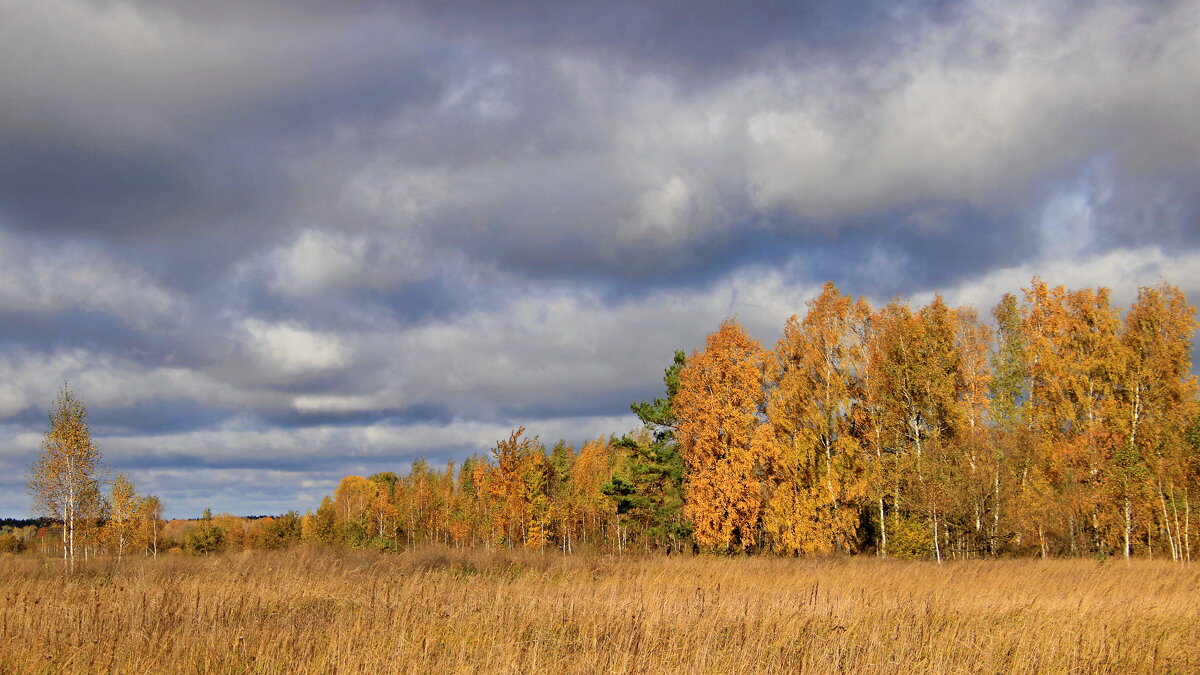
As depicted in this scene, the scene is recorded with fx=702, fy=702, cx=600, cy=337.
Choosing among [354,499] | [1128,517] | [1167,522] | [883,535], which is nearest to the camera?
[1167,522]

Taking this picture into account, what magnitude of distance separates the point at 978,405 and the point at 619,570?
2381 cm

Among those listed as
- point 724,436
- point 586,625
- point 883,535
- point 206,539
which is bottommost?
point 206,539

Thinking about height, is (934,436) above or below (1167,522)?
above

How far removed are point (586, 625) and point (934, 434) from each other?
2497 centimetres

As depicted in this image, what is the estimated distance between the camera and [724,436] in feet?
110

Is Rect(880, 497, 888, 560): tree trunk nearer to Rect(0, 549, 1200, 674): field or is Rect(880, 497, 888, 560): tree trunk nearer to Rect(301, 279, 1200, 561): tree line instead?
Rect(301, 279, 1200, 561): tree line

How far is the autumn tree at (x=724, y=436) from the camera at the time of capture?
32.8 metres

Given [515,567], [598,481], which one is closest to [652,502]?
[515,567]

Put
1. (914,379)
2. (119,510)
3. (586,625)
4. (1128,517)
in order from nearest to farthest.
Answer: (586,625), (1128,517), (914,379), (119,510)

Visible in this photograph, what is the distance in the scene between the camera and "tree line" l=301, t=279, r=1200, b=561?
29.2 metres

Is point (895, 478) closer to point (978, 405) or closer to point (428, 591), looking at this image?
point (978, 405)

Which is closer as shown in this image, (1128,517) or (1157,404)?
(1128,517)

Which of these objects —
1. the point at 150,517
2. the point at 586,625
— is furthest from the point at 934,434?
the point at 150,517

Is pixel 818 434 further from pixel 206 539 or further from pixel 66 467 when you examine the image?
pixel 206 539
